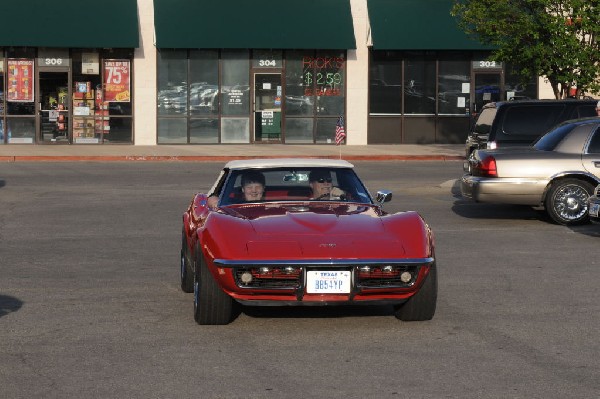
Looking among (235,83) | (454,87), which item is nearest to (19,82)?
(235,83)

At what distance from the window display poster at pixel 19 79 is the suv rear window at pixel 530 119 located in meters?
21.0

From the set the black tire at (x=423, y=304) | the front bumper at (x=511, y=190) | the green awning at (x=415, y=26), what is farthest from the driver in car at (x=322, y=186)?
the green awning at (x=415, y=26)

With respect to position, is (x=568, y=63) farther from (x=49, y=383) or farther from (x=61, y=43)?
(x=49, y=383)

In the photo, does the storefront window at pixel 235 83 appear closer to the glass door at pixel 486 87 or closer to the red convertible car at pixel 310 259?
the glass door at pixel 486 87

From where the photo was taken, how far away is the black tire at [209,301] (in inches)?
368

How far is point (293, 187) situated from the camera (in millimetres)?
10938

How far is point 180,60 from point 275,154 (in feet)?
20.8

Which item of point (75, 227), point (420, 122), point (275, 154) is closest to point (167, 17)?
point (275, 154)

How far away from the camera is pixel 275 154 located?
34344 mm

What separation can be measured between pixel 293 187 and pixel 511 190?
722 cm

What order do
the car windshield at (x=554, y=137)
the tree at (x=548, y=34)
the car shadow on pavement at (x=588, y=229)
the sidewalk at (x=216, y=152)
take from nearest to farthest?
the car shadow on pavement at (x=588, y=229) → the car windshield at (x=554, y=137) → the tree at (x=548, y=34) → the sidewalk at (x=216, y=152)

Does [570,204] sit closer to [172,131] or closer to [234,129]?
[234,129]

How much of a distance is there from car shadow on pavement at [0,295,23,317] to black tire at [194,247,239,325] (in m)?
1.78

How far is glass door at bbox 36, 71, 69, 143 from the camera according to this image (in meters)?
38.5
